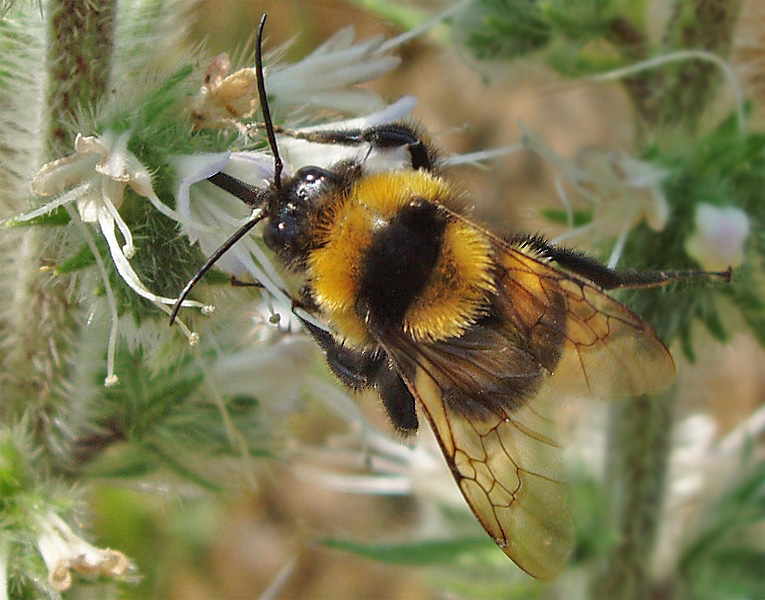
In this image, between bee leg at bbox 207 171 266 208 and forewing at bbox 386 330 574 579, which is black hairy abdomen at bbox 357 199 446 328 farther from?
bee leg at bbox 207 171 266 208

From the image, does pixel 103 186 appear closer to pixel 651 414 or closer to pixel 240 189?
pixel 240 189

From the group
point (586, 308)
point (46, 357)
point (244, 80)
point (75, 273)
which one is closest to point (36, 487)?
point (46, 357)

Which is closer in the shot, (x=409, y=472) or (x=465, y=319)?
(x=465, y=319)

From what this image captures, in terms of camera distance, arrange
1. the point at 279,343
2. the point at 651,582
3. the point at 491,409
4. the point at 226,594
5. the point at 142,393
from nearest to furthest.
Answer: the point at 491,409 < the point at 142,393 < the point at 279,343 < the point at 651,582 < the point at 226,594

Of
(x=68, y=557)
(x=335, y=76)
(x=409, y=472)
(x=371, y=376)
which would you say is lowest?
(x=409, y=472)

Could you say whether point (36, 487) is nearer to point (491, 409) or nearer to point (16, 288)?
point (16, 288)

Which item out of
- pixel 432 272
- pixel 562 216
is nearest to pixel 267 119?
pixel 432 272

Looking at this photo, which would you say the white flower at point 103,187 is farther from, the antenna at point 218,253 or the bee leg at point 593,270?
the bee leg at point 593,270
